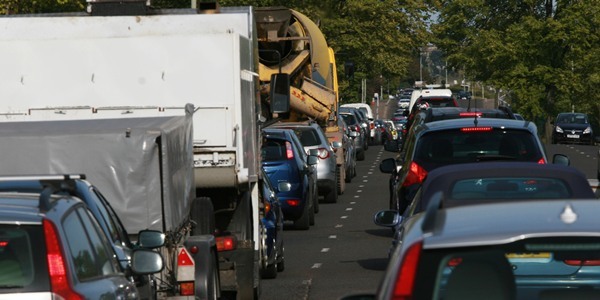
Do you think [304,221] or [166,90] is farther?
[304,221]

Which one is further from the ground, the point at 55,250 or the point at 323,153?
the point at 55,250

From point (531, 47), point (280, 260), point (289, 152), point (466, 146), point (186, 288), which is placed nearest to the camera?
point (186, 288)

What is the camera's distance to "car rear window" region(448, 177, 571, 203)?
11281 mm

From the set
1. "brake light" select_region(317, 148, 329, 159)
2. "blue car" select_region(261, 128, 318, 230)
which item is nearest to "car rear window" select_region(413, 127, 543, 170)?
"blue car" select_region(261, 128, 318, 230)

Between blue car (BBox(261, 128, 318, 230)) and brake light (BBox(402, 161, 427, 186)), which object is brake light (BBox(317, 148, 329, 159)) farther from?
brake light (BBox(402, 161, 427, 186))

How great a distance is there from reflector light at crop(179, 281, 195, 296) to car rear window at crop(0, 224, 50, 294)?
386 centimetres

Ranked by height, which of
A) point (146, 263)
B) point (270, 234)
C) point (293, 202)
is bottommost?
point (293, 202)

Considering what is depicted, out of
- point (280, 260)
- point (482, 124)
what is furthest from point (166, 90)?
point (280, 260)

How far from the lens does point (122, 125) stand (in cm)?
1102

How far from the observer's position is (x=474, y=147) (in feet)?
50.6

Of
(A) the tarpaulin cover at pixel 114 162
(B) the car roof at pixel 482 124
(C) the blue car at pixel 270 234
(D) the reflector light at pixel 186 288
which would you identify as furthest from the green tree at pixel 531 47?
(A) the tarpaulin cover at pixel 114 162

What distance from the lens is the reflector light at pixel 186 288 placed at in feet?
35.2

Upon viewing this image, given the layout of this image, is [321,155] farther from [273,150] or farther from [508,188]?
[508,188]

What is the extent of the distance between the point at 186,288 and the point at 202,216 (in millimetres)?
1444
